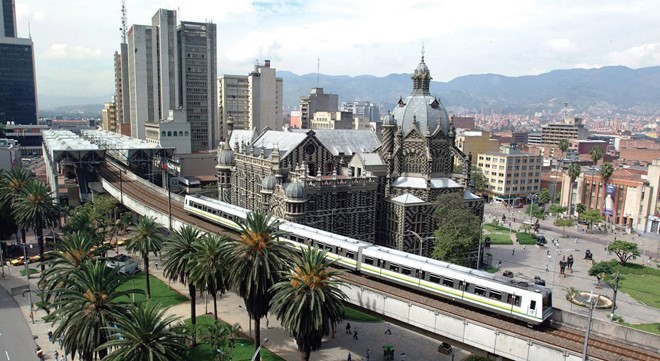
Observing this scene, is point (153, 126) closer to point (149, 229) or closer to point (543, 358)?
point (149, 229)

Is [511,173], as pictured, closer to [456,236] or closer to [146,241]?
[456,236]

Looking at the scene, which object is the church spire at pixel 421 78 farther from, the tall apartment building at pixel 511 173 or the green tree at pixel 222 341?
the tall apartment building at pixel 511 173

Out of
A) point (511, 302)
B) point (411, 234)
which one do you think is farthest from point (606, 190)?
point (511, 302)

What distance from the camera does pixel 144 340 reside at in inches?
1258

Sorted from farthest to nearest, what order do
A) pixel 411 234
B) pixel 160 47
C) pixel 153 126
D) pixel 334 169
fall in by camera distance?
pixel 160 47
pixel 153 126
pixel 334 169
pixel 411 234

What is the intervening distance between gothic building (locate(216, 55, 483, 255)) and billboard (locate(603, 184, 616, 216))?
5096 cm

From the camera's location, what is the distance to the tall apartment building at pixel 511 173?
14975 cm

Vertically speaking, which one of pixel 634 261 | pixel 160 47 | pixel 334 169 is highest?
pixel 160 47

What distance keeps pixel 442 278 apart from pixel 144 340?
27.0 m

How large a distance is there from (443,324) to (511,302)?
21.1 ft

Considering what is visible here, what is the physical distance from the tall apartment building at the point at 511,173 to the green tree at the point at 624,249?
62.6 meters

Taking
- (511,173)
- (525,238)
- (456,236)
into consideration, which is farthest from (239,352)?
(511,173)

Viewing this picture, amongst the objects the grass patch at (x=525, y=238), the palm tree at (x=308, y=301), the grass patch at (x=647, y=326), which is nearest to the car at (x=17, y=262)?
the palm tree at (x=308, y=301)

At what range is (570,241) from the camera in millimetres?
105625
